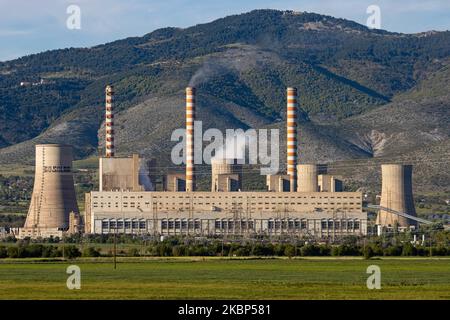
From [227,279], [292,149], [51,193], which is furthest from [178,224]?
[227,279]

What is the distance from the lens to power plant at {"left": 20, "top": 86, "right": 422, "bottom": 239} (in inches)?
5945

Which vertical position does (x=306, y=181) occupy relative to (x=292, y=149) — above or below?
below

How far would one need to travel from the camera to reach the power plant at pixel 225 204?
5945 inches

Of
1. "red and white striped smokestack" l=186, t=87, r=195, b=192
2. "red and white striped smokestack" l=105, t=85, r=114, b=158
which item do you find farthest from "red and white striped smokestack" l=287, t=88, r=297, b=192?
"red and white striped smokestack" l=105, t=85, r=114, b=158

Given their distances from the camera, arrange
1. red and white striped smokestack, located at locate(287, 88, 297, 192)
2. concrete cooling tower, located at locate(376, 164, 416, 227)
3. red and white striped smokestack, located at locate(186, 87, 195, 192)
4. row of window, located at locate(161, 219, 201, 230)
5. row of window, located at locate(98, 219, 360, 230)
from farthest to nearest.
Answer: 1. red and white striped smokestack, located at locate(287, 88, 297, 192)
2. red and white striped smokestack, located at locate(186, 87, 195, 192)
3. row of window, located at locate(161, 219, 201, 230)
4. row of window, located at locate(98, 219, 360, 230)
5. concrete cooling tower, located at locate(376, 164, 416, 227)

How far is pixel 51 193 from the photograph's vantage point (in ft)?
480

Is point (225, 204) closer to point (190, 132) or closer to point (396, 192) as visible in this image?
point (190, 132)

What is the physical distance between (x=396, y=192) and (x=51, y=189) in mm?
37806

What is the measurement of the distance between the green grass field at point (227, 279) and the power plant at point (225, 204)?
55.6 m

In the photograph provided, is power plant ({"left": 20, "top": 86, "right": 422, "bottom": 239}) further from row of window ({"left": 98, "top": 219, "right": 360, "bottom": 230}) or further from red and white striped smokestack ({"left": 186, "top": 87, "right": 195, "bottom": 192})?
red and white striped smokestack ({"left": 186, "top": 87, "right": 195, "bottom": 192})
